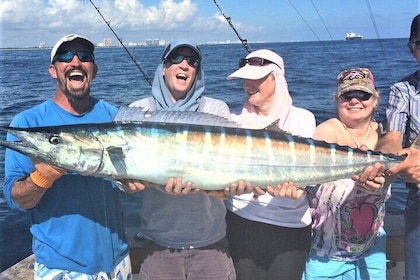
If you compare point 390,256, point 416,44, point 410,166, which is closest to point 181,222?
point 410,166

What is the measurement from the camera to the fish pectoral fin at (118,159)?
2674 mm

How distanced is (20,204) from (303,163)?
6.19 ft

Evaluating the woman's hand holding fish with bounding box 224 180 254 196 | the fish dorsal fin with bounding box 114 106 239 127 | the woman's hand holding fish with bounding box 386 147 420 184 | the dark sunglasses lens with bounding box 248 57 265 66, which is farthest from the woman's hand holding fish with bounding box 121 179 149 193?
the woman's hand holding fish with bounding box 386 147 420 184

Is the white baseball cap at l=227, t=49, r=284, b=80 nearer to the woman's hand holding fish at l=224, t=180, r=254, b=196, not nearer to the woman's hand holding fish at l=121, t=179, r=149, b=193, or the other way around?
the woman's hand holding fish at l=224, t=180, r=254, b=196

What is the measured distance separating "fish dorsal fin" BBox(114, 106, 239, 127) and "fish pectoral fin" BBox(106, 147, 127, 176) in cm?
23

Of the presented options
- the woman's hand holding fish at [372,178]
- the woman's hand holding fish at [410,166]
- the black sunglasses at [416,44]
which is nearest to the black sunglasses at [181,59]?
the woman's hand holding fish at [372,178]

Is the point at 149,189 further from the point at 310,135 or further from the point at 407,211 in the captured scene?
the point at 407,211

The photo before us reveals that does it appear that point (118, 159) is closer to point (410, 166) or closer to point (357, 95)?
point (357, 95)

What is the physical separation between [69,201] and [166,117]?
0.85 metres

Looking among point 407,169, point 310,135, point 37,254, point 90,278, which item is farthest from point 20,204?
point 407,169

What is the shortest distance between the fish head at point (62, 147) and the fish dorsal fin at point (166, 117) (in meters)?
0.28

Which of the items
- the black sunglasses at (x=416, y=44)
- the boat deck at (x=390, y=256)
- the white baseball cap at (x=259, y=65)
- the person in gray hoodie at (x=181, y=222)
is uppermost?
the black sunglasses at (x=416, y=44)

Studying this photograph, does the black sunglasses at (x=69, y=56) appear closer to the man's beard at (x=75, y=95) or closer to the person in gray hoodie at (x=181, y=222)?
the man's beard at (x=75, y=95)

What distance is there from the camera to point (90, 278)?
2.80 m
